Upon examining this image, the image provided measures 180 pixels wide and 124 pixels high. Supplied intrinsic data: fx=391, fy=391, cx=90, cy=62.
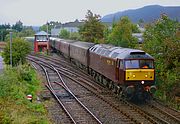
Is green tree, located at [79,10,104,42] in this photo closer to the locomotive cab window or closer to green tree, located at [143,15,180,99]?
green tree, located at [143,15,180,99]

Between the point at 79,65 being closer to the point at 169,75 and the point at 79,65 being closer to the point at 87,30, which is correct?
the point at 87,30

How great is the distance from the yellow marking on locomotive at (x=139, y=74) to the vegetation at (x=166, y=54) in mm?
1631

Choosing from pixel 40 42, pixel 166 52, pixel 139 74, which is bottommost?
pixel 40 42

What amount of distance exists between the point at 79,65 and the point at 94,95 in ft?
55.0

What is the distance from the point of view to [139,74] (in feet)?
69.1

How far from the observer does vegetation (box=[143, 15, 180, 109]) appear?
22703mm

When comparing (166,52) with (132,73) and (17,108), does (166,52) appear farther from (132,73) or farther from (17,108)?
(17,108)

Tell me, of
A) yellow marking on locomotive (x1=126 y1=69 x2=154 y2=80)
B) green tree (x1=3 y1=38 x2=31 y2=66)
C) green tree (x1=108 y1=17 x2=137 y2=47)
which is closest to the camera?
yellow marking on locomotive (x1=126 y1=69 x2=154 y2=80)

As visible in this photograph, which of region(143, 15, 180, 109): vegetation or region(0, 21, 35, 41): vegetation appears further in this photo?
region(0, 21, 35, 41): vegetation

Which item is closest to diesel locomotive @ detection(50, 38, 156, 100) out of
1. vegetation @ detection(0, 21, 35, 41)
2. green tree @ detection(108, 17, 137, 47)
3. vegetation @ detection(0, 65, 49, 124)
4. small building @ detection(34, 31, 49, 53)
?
vegetation @ detection(0, 65, 49, 124)

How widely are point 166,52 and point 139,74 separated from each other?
12.1 ft

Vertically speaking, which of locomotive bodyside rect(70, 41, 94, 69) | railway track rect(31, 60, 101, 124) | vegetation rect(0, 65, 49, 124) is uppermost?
locomotive bodyside rect(70, 41, 94, 69)

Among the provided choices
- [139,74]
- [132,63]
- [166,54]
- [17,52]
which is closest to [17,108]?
[132,63]

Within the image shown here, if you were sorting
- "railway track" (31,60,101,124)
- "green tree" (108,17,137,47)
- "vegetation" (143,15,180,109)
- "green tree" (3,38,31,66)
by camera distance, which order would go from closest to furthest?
1. "railway track" (31,60,101,124)
2. "vegetation" (143,15,180,109)
3. "green tree" (3,38,31,66)
4. "green tree" (108,17,137,47)
